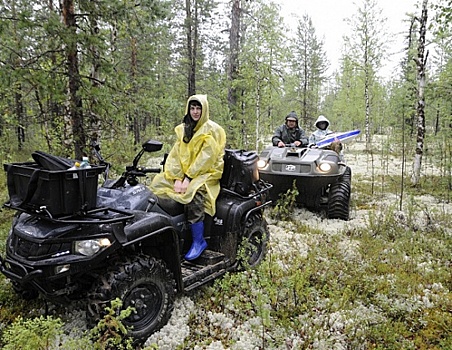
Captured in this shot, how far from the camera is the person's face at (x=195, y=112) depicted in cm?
382

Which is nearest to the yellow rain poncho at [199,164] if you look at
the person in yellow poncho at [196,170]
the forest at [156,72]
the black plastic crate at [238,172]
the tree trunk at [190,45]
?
the person in yellow poncho at [196,170]

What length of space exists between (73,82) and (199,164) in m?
2.92

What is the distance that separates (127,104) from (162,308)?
389 cm

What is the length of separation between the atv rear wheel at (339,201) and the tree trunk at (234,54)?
22.2ft

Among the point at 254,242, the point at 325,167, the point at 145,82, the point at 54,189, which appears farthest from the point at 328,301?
the point at 145,82

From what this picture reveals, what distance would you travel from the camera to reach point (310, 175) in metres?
6.10

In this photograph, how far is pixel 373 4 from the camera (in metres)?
21.8

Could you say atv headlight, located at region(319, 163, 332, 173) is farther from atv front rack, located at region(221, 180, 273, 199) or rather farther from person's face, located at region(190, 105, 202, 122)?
person's face, located at region(190, 105, 202, 122)

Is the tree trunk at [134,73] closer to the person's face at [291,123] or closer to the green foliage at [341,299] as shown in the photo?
the person's face at [291,123]

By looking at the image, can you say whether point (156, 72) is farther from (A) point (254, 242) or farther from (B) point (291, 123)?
(A) point (254, 242)

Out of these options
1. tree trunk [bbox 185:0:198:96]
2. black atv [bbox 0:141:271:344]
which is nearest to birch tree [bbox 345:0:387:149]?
tree trunk [bbox 185:0:198:96]

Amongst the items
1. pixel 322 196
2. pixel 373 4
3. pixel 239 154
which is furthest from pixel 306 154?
pixel 373 4

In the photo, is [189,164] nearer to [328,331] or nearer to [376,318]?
[328,331]

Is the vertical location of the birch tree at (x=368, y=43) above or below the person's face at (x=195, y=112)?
above
